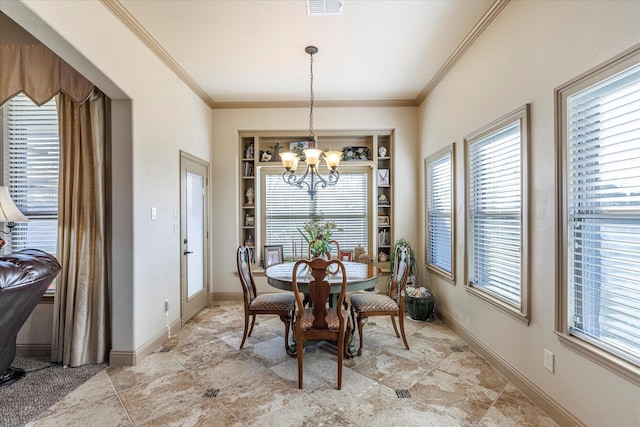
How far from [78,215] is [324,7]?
111 inches

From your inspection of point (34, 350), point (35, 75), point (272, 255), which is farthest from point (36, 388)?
point (272, 255)

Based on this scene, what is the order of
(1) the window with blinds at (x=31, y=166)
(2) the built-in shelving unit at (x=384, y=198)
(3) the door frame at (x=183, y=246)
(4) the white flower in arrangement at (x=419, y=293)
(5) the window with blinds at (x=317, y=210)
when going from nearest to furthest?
(1) the window with blinds at (x=31, y=166) → (3) the door frame at (x=183, y=246) → (4) the white flower in arrangement at (x=419, y=293) → (2) the built-in shelving unit at (x=384, y=198) → (5) the window with blinds at (x=317, y=210)

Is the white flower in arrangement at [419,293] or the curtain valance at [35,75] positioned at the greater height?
the curtain valance at [35,75]

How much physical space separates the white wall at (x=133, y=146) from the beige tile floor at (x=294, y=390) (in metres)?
0.53

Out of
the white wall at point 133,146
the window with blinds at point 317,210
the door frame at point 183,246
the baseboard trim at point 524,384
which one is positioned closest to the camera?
the baseboard trim at point 524,384

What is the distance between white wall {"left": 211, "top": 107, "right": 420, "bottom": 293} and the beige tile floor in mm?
1689

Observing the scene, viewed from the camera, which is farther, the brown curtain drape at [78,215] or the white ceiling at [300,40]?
the brown curtain drape at [78,215]

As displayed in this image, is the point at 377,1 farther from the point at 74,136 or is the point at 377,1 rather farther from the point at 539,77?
the point at 74,136

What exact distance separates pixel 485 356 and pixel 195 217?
377cm

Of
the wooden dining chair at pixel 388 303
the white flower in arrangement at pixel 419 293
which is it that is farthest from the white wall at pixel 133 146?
the white flower in arrangement at pixel 419 293

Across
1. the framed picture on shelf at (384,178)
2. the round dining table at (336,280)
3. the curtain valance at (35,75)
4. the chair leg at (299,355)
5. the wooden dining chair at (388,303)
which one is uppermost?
the curtain valance at (35,75)

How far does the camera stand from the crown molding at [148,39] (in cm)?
242

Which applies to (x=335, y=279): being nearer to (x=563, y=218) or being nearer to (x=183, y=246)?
(x=563, y=218)

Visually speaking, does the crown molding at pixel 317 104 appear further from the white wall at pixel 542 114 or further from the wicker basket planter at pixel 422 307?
the wicker basket planter at pixel 422 307
